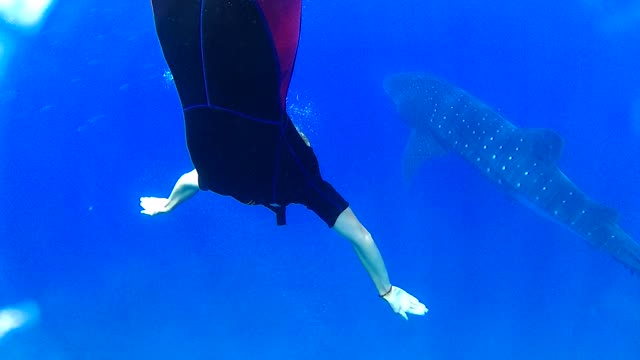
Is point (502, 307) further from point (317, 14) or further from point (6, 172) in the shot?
point (6, 172)

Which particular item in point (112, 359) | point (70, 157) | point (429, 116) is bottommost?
point (112, 359)

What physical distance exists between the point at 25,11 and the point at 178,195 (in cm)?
890

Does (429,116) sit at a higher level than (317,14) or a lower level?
lower

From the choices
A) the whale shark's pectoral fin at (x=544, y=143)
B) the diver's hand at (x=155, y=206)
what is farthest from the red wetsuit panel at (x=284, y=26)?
the whale shark's pectoral fin at (x=544, y=143)

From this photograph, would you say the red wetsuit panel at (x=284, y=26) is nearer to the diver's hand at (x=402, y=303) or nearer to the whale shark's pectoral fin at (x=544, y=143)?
the diver's hand at (x=402, y=303)

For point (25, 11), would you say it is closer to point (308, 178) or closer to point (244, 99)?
point (308, 178)

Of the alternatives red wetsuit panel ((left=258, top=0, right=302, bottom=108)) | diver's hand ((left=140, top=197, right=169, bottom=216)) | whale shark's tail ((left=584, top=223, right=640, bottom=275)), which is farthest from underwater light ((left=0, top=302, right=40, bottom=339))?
red wetsuit panel ((left=258, top=0, right=302, bottom=108))

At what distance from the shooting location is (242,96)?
11.1 ft

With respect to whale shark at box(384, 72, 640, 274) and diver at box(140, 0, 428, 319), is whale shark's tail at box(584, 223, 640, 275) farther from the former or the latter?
diver at box(140, 0, 428, 319)

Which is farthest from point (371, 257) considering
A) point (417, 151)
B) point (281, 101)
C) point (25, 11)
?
point (25, 11)

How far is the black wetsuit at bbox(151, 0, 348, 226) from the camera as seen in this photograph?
306cm

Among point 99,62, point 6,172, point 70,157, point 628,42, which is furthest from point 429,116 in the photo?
point 6,172

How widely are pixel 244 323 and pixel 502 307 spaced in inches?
242

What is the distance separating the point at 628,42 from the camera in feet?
45.5
